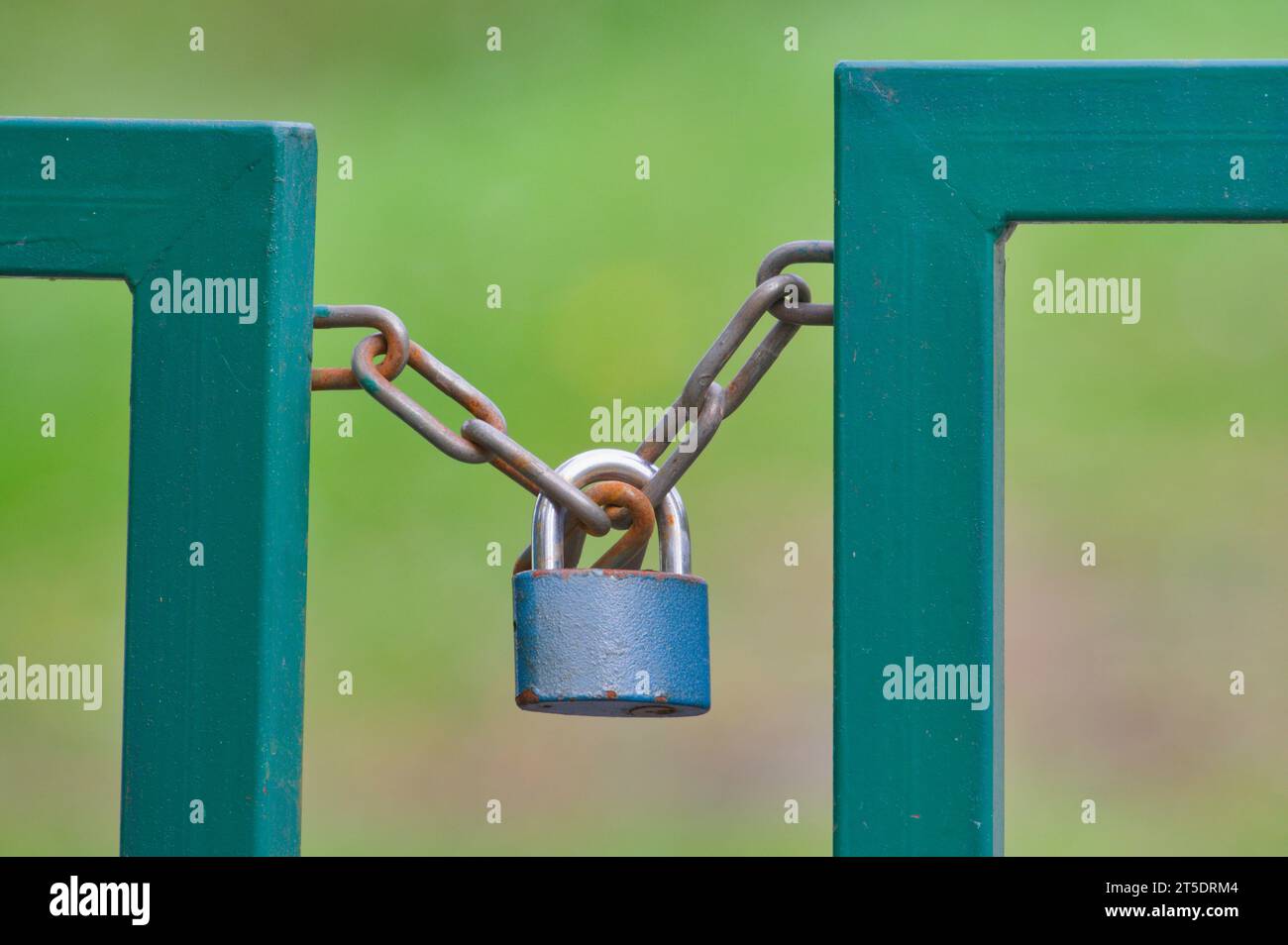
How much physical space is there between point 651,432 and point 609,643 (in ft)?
0.47

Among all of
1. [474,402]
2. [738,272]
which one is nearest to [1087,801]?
[738,272]

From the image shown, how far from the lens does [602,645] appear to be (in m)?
1.12

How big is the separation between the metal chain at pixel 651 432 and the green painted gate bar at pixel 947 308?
11 centimetres

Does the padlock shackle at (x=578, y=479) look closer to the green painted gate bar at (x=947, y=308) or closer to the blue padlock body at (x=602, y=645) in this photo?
the blue padlock body at (x=602, y=645)

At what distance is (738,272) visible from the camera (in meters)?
3.99

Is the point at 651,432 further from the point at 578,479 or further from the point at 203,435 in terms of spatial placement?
the point at 203,435

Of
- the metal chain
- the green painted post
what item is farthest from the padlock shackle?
the green painted post

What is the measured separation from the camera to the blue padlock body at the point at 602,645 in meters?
1.12

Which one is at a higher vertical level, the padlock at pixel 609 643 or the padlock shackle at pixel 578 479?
the padlock shackle at pixel 578 479

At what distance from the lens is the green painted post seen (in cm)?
107

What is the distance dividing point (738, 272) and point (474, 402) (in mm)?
2831

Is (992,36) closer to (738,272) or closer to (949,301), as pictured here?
(738,272)

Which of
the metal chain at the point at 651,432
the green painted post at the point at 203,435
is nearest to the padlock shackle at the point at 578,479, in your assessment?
the metal chain at the point at 651,432

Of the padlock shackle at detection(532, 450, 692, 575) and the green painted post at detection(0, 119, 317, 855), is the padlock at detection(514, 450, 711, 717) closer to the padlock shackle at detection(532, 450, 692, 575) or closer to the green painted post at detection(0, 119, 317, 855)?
the padlock shackle at detection(532, 450, 692, 575)
